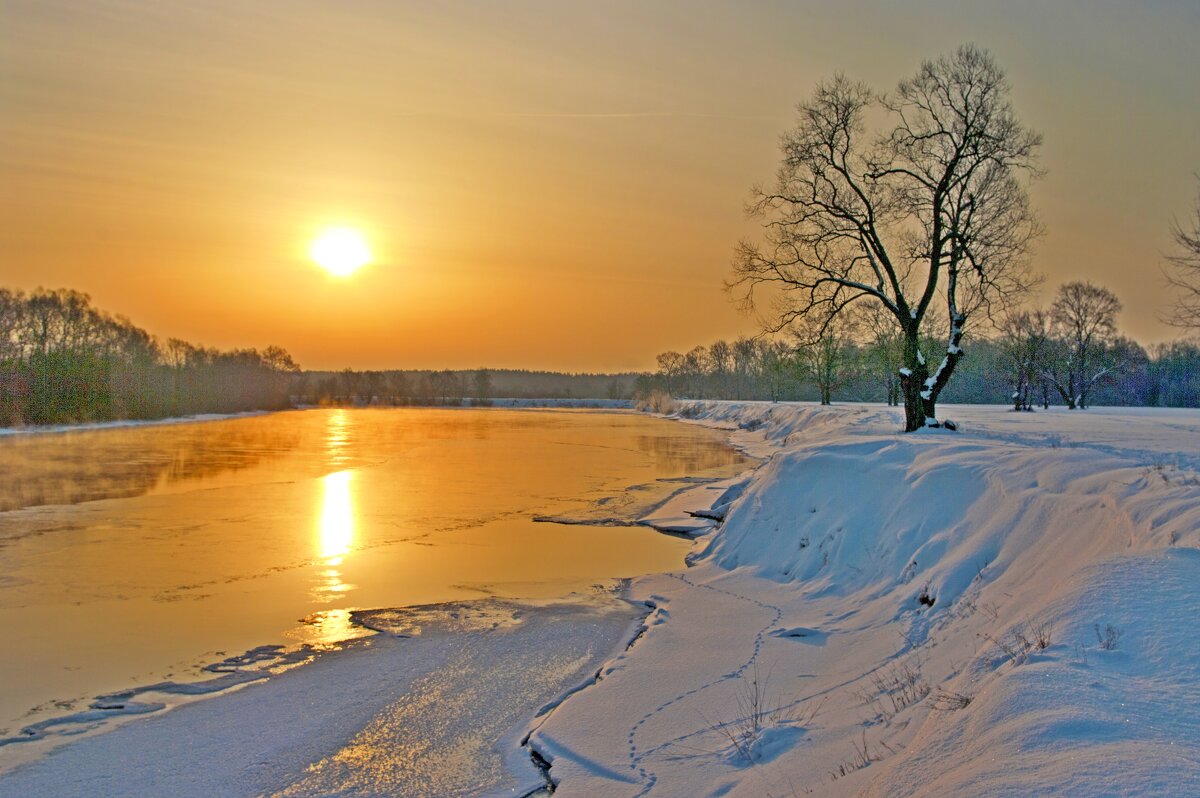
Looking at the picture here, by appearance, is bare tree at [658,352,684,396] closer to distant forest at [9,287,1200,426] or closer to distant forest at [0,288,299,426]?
distant forest at [9,287,1200,426]

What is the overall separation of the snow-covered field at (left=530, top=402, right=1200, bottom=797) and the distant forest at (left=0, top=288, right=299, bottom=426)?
66.7 metres

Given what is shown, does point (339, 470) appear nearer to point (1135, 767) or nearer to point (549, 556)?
point (549, 556)

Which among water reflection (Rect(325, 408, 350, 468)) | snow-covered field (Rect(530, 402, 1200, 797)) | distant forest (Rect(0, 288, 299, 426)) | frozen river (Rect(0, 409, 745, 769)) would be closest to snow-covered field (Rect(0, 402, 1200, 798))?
snow-covered field (Rect(530, 402, 1200, 797))

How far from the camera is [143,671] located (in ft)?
26.7

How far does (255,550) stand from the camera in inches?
579

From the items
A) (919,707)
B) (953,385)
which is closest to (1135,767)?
(919,707)

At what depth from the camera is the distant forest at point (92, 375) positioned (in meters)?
61.4

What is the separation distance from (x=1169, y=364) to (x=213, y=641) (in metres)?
117

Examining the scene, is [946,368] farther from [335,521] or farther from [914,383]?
[335,521]

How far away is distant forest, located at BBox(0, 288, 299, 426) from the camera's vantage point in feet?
202

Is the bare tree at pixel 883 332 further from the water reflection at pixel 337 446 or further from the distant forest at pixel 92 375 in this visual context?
the distant forest at pixel 92 375

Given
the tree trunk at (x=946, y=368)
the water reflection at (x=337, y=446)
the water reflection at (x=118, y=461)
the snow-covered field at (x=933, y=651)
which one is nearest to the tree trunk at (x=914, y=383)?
the tree trunk at (x=946, y=368)

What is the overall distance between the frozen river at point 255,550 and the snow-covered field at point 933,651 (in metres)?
3.58

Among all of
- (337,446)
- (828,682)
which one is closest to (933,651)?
(828,682)
